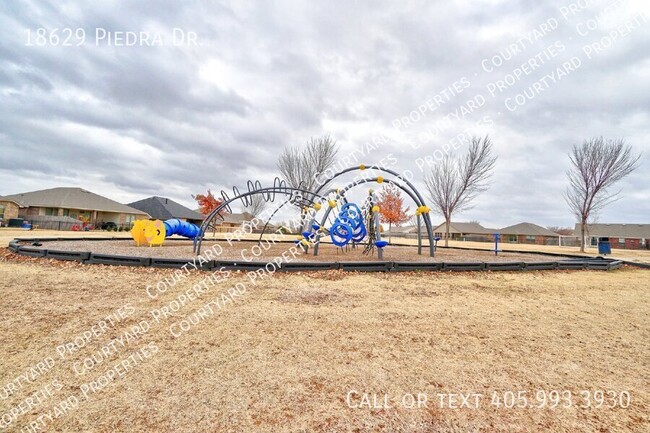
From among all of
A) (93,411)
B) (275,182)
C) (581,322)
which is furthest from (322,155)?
(93,411)

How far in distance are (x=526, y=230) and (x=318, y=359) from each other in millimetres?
76607

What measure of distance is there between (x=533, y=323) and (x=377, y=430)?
371cm

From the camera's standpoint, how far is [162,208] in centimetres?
4403

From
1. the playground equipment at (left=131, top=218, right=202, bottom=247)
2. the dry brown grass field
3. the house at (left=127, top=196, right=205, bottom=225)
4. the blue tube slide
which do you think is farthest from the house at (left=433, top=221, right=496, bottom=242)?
the dry brown grass field

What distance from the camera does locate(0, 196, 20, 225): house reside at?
118ft

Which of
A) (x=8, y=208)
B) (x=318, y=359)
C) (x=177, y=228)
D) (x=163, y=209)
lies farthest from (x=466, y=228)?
(x=8, y=208)

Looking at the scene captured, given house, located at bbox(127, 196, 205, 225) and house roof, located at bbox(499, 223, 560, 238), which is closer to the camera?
house, located at bbox(127, 196, 205, 225)

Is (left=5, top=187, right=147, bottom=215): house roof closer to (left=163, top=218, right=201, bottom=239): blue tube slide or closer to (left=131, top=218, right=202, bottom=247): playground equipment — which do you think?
(left=163, top=218, right=201, bottom=239): blue tube slide

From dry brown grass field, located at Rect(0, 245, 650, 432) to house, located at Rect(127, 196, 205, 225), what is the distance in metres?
40.7

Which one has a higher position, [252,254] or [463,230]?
[463,230]

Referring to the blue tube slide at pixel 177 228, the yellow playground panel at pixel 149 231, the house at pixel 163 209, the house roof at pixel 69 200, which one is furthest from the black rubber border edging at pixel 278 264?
the house at pixel 163 209

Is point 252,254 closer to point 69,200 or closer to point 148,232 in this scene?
point 148,232

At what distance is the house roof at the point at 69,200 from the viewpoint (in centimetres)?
3672

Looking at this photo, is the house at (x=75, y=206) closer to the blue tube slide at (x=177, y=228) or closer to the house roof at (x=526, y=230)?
the blue tube slide at (x=177, y=228)
